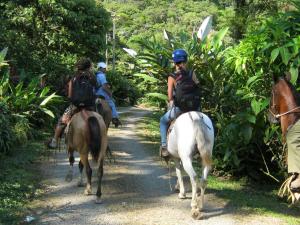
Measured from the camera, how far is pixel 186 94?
7.04 m

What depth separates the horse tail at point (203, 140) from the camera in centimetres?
653

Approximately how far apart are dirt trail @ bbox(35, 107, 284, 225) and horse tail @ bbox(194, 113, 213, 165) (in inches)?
35.4

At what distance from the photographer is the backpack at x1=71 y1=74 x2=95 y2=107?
770 centimetres

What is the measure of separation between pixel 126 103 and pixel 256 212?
2297 centimetres

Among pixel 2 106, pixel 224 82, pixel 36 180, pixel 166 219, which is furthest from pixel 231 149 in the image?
pixel 2 106

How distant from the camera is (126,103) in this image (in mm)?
29781

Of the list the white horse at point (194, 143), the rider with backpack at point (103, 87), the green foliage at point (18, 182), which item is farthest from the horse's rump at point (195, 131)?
the rider with backpack at point (103, 87)

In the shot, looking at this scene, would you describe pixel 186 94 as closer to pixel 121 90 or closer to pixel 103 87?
pixel 103 87

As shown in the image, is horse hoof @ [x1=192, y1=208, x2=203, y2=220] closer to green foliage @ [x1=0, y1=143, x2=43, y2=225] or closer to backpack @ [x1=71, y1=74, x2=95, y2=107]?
green foliage @ [x1=0, y1=143, x2=43, y2=225]

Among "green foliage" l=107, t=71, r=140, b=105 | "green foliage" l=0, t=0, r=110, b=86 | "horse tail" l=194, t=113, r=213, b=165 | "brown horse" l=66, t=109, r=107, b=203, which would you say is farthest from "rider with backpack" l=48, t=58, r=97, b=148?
"green foliage" l=107, t=71, r=140, b=105

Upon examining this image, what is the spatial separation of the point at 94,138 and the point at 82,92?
93 cm

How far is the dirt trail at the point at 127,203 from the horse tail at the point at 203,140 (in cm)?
90

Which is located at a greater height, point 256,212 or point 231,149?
point 231,149

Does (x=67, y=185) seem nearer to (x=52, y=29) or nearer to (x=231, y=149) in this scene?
(x=231, y=149)
